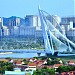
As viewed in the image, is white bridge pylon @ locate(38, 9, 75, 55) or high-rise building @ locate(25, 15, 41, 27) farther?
high-rise building @ locate(25, 15, 41, 27)

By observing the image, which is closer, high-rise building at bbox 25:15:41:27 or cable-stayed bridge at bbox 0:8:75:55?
cable-stayed bridge at bbox 0:8:75:55

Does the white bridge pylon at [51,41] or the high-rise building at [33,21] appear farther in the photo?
the high-rise building at [33,21]

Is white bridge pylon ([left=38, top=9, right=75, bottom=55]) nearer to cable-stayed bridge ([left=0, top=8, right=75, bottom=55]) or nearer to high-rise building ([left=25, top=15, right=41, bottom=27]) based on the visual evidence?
cable-stayed bridge ([left=0, top=8, right=75, bottom=55])

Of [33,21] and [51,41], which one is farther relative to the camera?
[33,21]

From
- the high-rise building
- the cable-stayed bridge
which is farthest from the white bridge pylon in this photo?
the high-rise building

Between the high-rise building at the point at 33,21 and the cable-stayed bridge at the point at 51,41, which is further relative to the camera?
the high-rise building at the point at 33,21

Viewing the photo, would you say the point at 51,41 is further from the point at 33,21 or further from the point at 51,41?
the point at 33,21

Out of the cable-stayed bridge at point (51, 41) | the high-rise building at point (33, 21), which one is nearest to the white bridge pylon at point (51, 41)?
the cable-stayed bridge at point (51, 41)

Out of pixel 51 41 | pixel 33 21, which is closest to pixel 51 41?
pixel 51 41

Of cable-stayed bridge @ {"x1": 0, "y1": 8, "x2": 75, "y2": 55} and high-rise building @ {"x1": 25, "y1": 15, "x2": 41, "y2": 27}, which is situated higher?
high-rise building @ {"x1": 25, "y1": 15, "x2": 41, "y2": 27}

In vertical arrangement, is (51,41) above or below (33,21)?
below

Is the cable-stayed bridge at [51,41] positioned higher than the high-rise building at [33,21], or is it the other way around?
the high-rise building at [33,21]

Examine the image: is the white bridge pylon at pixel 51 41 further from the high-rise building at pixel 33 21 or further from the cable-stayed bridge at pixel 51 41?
the high-rise building at pixel 33 21
